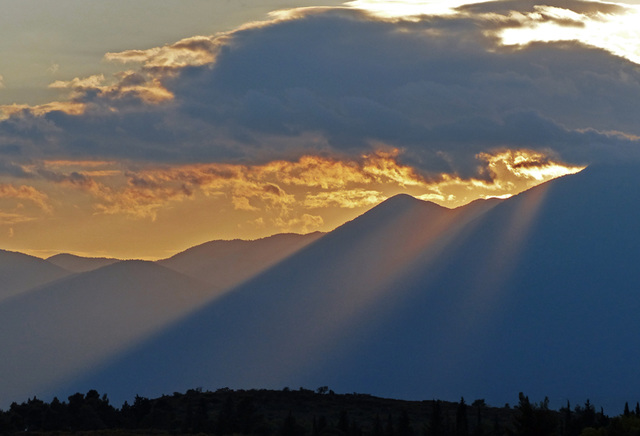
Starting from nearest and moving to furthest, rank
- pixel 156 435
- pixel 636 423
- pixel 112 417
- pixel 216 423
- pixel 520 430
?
1. pixel 520 430
2. pixel 636 423
3. pixel 156 435
4. pixel 216 423
5. pixel 112 417

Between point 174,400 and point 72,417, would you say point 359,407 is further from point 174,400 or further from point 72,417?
point 72,417

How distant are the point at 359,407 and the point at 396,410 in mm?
5395

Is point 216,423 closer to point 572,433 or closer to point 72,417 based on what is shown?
point 72,417

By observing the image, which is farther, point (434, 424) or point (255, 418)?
point (255, 418)

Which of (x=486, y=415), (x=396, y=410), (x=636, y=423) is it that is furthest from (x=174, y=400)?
(x=636, y=423)

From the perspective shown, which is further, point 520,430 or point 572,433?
point 572,433

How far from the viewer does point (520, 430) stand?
8344 cm

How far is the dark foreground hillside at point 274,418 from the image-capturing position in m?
123

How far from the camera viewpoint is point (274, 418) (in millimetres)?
151375

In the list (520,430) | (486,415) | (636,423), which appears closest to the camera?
(520,430)

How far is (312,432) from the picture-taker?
406 ft

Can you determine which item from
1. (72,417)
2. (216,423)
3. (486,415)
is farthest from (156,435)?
(486,415)

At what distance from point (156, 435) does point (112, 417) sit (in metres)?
30.0

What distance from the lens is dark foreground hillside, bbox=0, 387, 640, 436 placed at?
402 ft
